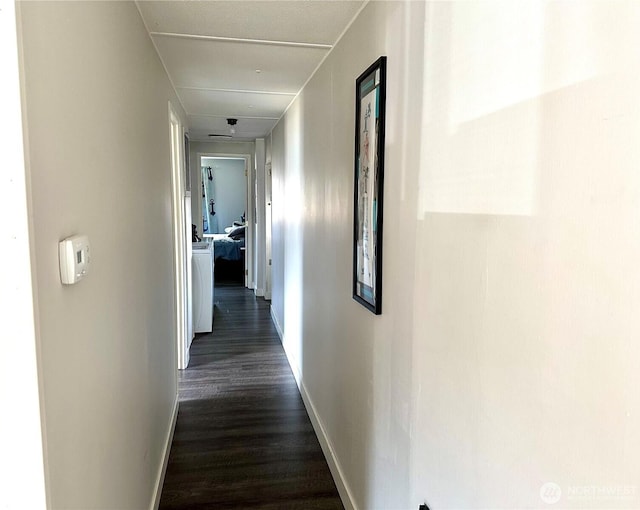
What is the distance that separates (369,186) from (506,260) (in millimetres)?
913

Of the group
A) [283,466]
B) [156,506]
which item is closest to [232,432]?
[283,466]

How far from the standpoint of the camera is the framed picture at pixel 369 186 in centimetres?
168

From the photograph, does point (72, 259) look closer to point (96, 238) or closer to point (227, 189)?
point (96, 238)

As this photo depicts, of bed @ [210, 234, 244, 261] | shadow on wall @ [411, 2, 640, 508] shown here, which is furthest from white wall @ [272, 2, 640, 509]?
bed @ [210, 234, 244, 261]

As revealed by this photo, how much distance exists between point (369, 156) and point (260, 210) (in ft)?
16.1

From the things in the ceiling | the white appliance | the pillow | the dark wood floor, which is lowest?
the dark wood floor

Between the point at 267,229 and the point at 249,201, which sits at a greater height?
the point at 249,201

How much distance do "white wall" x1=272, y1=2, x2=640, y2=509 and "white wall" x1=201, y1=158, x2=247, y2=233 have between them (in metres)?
9.22

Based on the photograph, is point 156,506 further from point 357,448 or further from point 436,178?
point 436,178

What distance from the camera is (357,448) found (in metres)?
2.08

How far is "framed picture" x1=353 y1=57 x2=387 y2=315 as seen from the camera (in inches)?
66.3

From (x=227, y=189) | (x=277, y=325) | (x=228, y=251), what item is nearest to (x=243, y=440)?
(x=277, y=325)

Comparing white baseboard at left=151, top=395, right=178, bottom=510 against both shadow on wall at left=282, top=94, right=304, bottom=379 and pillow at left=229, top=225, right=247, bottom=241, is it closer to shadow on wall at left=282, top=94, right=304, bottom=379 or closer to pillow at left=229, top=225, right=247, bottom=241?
shadow on wall at left=282, top=94, right=304, bottom=379

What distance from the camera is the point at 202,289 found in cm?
493
